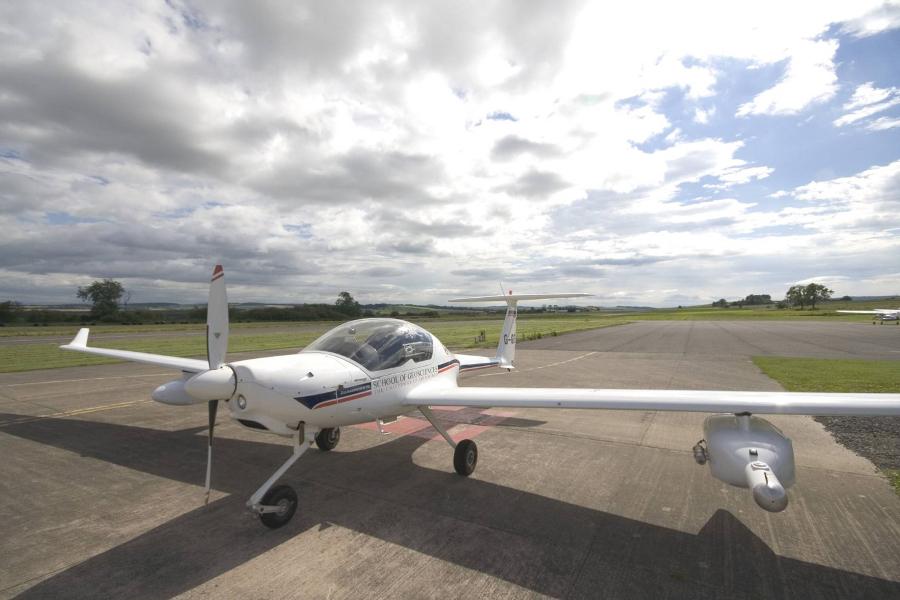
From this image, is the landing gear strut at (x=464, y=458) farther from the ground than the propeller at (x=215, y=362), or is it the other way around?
the propeller at (x=215, y=362)

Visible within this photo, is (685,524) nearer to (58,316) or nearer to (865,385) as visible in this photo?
(865,385)

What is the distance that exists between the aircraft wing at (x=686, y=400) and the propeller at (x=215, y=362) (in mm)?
2710

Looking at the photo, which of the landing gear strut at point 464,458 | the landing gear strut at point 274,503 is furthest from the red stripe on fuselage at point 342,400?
the landing gear strut at point 464,458

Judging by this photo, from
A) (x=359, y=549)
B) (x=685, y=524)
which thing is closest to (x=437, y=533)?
(x=359, y=549)

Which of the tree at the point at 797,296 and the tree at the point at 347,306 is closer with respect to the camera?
the tree at the point at 347,306

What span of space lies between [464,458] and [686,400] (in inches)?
136

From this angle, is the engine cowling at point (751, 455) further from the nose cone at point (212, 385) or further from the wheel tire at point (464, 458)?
the nose cone at point (212, 385)

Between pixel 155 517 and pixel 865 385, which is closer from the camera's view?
pixel 155 517

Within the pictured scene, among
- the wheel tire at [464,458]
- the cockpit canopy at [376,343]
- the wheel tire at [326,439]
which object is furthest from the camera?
the wheel tire at [326,439]

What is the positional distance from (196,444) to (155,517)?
11.2 feet

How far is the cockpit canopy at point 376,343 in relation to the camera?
6035 mm

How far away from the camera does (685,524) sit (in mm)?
4961

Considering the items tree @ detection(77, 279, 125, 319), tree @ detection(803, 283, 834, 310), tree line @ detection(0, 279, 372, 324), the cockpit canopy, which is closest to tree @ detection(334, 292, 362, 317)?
tree line @ detection(0, 279, 372, 324)

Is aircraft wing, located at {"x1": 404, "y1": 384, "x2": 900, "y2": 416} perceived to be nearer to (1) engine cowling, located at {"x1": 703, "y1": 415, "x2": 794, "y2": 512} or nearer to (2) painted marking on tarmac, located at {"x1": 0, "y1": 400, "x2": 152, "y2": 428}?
(1) engine cowling, located at {"x1": 703, "y1": 415, "x2": 794, "y2": 512}
